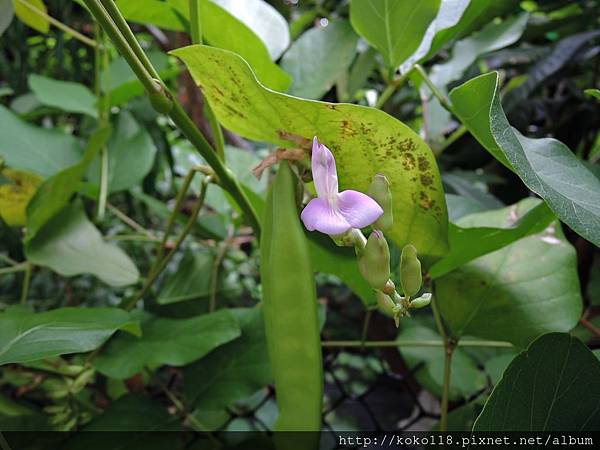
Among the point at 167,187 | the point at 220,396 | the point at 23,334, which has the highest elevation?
the point at 23,334

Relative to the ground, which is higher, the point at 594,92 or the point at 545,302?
the point at 594,92

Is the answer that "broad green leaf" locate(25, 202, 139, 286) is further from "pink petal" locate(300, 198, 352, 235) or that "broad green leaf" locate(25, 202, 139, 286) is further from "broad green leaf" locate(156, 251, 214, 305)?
"pink petal" locate(300, 198, 352, 235)

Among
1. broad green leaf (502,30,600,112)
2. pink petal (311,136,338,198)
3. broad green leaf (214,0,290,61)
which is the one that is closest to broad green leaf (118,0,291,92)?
broad green leaf (214,0,290,61)

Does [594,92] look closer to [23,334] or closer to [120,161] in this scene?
[23,334]

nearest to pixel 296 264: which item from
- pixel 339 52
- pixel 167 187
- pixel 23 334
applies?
pixel 23 334

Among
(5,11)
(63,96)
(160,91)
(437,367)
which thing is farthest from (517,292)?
(63,96)

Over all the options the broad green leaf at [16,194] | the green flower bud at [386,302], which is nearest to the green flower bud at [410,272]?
the green flower bud at [386,302]
